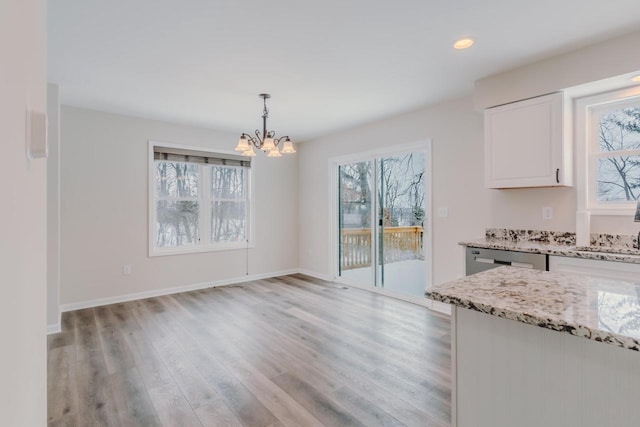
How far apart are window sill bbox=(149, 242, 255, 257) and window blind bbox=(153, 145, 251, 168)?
1325mm

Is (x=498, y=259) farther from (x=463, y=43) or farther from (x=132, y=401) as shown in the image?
(x=132, y=401)

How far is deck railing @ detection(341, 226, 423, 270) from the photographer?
4383mm

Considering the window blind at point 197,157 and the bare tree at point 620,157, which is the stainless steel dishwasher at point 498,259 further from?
the window blind at point 197,157

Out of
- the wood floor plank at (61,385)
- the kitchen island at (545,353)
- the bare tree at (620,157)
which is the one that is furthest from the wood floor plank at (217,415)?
the bare tree at (620,157)

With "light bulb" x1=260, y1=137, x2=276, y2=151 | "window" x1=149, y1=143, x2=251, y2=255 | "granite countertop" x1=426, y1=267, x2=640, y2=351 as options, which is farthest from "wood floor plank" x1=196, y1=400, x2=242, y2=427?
"window" x1=149, y1=143, x2=251, y2=255

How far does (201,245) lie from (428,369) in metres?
3.82

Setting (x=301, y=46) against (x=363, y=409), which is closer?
(x=363, y=409)

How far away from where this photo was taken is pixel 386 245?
4.73 meters

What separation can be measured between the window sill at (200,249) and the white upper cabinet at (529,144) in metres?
3.86

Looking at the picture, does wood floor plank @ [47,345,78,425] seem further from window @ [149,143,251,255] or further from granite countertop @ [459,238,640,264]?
granite countertop @ [459,238,640,264]

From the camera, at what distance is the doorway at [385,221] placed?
429cm

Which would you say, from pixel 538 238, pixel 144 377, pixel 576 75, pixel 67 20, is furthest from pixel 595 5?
pixel 144 377

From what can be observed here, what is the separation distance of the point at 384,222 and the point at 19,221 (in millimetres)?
4343

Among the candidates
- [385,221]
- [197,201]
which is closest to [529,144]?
[385,221]
